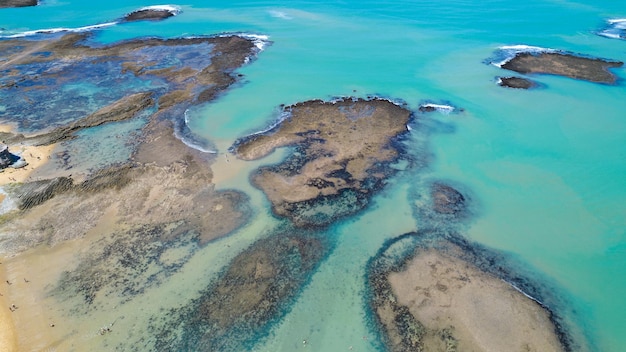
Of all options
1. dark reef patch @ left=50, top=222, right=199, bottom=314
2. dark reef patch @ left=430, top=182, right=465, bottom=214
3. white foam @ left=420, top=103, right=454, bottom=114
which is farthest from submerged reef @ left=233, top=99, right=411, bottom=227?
dark reef patch @ left=50, top=222, right=199, bottom=314

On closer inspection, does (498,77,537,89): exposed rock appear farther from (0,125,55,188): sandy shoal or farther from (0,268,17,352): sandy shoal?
(0,268,17,352): sandy shoal

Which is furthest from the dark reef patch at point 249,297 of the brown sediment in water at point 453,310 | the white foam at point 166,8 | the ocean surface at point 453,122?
the white foam at point 166,8

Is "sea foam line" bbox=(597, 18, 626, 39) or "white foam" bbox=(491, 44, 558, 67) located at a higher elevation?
"sea foam line" bbox=(597, 18, 626, 39)

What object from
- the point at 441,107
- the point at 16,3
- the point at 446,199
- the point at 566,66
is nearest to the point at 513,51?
the point at 566,66

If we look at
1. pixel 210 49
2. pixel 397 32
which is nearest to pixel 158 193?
pixel 210 49

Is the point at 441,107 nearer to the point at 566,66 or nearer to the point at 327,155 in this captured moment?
the point at 327,155

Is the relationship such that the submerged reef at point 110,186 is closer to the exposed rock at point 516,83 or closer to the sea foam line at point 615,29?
the exposed rock at point 516,83
